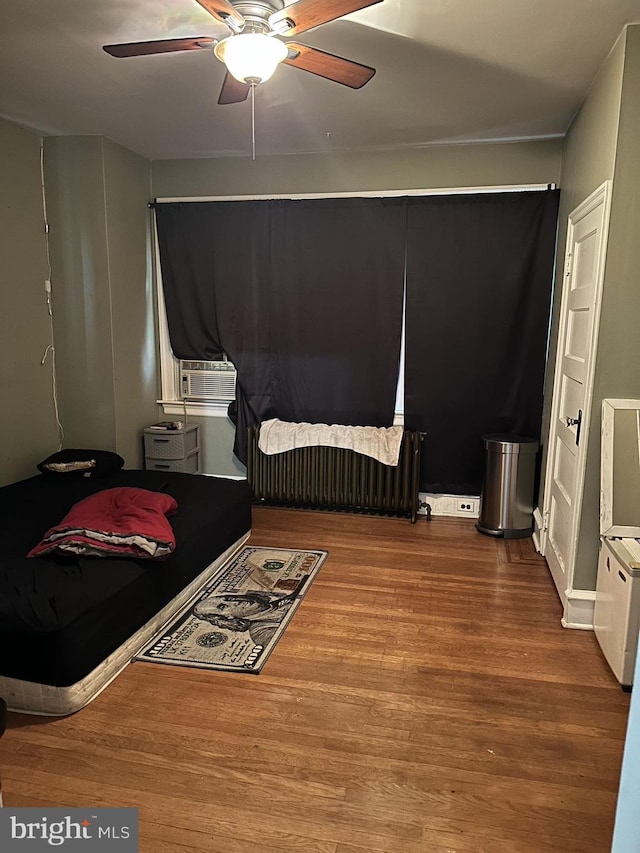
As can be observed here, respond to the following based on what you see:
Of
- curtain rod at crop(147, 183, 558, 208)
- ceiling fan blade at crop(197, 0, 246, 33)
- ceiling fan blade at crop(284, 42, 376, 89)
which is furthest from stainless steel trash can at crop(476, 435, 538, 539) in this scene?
Result: ceiling fan blade at crop(197, 0, 246, 33)

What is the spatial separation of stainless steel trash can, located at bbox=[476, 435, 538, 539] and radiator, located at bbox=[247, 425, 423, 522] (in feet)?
1.69

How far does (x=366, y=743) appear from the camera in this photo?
2152 mm

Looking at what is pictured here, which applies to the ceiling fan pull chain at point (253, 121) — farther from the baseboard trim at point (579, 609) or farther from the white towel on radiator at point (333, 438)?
the baseboard trim at point (579, 609)

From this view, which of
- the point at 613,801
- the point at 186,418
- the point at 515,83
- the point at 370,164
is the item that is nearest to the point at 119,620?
the point at 613,801

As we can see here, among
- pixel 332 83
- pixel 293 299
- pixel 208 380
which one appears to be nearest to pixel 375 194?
pixel 293 299

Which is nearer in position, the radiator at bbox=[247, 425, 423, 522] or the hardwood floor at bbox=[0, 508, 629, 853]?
the hardwood floor at bbox=[0, 508, 629, 853]

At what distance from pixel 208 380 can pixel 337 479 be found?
135 cm

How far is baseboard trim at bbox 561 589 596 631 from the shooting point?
9.59ft

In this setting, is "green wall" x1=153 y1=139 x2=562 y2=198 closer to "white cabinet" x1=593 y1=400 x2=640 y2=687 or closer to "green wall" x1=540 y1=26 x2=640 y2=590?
"green wall" x1=540 y1=26 x2=640 y2=590

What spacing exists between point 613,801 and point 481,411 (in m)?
2.81

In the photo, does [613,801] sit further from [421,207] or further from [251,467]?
[421,207]

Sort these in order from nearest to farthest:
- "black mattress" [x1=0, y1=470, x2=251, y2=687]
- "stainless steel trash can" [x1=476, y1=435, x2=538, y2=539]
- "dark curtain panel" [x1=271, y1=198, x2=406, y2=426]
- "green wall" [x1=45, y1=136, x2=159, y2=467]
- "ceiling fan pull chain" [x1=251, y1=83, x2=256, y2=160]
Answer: "black mattress" [x1=0, y1=470, x2=251, y2=687] → "ceiling fan pull chain" [x1=251, y1=83, x2=256, y2=160] → "stainless steel trash can" [x1=476, y1=435, x2=538, y2=539] → "green wall" [x1=45, y1=136, x2=159, y2=467] → "dark curtain panel" [x1=271, y1=198, x2=406, y2=426]

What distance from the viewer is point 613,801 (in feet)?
6.20

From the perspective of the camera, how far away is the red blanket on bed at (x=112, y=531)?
2.70 m
